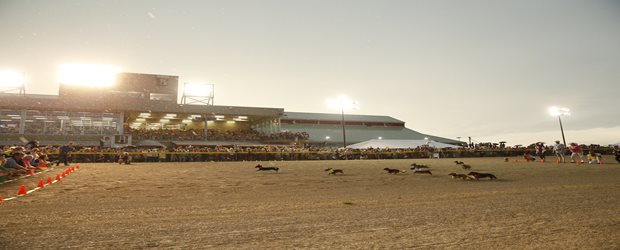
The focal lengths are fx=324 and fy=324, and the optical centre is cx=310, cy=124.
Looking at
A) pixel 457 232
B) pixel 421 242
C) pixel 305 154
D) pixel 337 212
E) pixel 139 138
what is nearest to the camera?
pixel 421 242

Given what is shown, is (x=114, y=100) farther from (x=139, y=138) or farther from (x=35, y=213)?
(x=35, y=213)

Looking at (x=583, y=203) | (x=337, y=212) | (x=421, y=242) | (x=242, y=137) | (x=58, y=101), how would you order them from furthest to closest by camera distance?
(x=242, y=137)
(x=58, y=101)
(x=583, y=203)
(x=337, y=212)
(x=421, y=242)

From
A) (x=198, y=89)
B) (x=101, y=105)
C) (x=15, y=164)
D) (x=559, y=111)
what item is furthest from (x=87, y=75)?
(x=559, y=111)

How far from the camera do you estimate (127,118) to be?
54.6 m

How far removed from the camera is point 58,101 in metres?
45.3

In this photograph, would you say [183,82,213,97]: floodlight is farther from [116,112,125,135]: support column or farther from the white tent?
the white tent

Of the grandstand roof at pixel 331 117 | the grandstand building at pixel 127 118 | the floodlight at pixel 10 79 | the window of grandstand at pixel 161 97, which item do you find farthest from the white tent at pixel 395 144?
the floodlight at pixel 10 79

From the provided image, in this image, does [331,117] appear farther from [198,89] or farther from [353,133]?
[198,89]

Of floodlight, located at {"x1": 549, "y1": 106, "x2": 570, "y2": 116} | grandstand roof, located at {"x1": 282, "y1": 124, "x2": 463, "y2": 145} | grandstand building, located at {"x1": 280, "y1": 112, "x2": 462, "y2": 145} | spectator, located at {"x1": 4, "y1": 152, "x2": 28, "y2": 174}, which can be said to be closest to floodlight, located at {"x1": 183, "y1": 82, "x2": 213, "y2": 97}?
grandstand building, located at {"x1": 280, "y1": 112, "x2": 462, "y2": 145}

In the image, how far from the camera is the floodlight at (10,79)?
49.6 metres

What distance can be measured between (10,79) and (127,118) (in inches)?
672

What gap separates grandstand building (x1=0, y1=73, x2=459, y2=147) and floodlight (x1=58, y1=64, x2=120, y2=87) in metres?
0.92

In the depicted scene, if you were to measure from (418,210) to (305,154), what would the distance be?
1289 inches

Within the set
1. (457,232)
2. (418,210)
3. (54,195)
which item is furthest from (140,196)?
(457,232)
